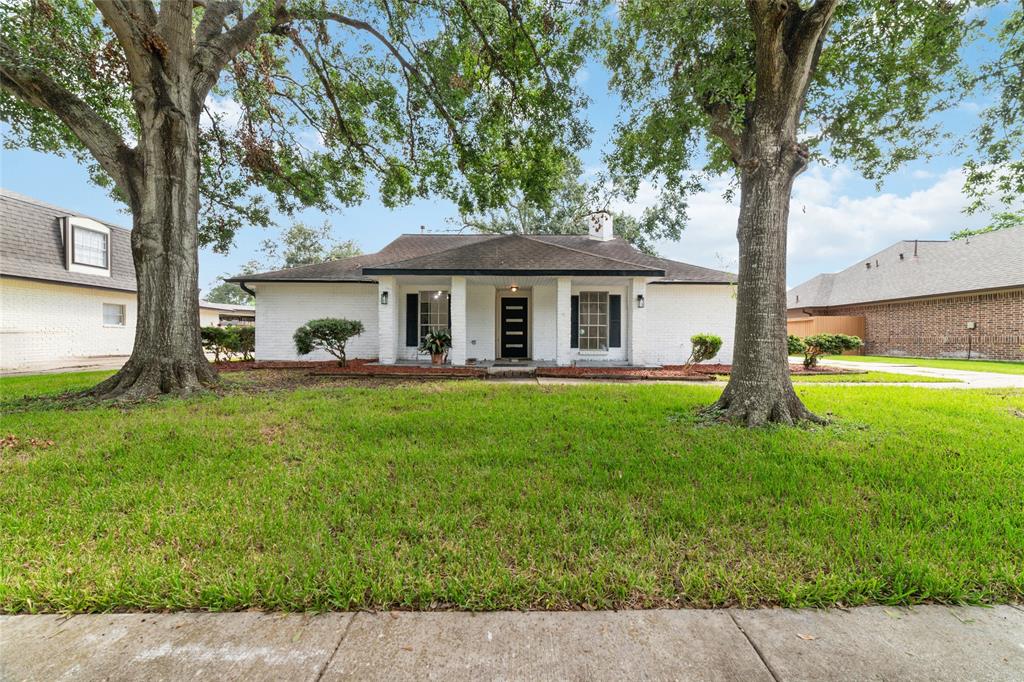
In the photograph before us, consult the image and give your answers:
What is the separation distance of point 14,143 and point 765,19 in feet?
49.9

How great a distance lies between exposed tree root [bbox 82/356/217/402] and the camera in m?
6.32

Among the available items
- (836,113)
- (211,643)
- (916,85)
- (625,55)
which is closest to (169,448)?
(211,643)

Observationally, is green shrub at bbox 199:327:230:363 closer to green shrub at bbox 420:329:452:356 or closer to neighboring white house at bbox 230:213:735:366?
neighboring white house at bbox 230:213:735:366

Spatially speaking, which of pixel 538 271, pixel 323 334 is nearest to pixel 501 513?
pixel 538 271

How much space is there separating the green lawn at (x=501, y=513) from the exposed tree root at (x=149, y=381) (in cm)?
128

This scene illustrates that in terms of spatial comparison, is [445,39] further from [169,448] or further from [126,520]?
[126,520]

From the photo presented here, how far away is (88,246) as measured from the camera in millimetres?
15484

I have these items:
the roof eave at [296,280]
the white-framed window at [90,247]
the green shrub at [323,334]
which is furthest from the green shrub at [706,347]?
the white-framed window at [90,247]

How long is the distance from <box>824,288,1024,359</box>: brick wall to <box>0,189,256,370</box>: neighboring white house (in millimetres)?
34815

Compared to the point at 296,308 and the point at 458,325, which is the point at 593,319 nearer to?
the point at 458,325

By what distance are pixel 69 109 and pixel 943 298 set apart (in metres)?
28.9

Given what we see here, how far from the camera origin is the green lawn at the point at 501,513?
79.3 inches

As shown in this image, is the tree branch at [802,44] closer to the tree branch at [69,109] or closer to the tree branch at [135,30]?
the tree branch at [135,30]

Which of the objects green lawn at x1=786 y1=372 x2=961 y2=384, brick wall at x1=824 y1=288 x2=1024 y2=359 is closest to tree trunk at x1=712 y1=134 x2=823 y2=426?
green lawn at x1=786 y1=372 x2=961 y2=384
